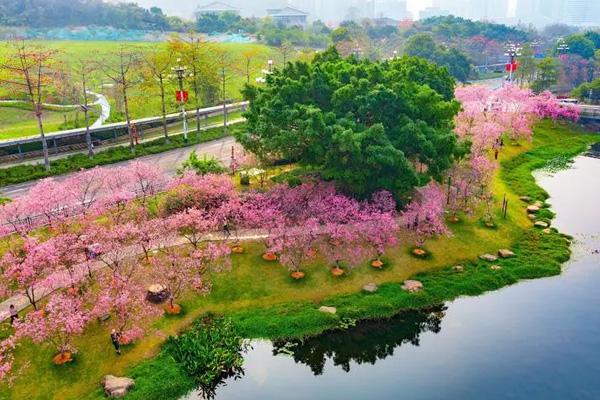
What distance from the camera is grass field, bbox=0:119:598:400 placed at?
29.0 metres

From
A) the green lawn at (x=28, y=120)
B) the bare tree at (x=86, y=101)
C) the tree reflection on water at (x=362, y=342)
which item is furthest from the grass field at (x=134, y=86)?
the tree reflection on water at (x=362, y=342)

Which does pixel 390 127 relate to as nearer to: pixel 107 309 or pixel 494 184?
pixel 494 184

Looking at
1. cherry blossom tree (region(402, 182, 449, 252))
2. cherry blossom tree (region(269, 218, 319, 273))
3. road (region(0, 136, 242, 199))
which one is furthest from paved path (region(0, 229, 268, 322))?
cherry blossom tree (region(402, 182, 449, 252))

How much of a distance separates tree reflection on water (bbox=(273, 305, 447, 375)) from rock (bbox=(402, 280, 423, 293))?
201cm

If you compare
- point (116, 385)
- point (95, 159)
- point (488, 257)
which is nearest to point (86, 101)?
point (95, 159)

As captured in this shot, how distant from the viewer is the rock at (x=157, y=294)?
34.7 meters

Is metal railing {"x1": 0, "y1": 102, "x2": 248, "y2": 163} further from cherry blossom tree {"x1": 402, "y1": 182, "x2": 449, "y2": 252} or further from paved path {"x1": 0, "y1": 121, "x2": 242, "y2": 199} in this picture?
cherry blossom tree {"x1": 402, "y1": 182, "x2": 449, "y2": 252}

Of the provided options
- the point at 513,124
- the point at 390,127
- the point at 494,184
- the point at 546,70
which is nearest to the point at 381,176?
the point at 390,127

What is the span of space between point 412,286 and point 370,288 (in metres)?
3.32

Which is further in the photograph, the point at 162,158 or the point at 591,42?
the point at 591,42

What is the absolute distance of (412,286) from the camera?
38.4 m

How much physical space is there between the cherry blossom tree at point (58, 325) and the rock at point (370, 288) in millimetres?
19238

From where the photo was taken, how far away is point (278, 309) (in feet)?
117

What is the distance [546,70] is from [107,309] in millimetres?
95495
